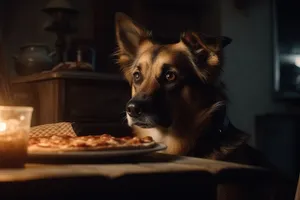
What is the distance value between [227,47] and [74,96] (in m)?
1.64

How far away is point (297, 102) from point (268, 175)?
3.58m

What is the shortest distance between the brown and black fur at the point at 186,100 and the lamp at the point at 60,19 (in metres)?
0.99

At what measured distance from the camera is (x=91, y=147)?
0.99 metres

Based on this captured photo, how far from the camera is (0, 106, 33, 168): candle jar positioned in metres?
0.88

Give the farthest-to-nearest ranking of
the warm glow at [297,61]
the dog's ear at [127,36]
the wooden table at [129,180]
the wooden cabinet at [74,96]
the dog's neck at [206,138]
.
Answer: the warm glow at [297,61] → the wooden cabinet at [74,96] → the dog's ear at [127,36] → the dog's neck at [206,138] → the wooden table at [129,180]

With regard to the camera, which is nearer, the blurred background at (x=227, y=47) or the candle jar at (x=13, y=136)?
the candle jar at (x=13, y=136)

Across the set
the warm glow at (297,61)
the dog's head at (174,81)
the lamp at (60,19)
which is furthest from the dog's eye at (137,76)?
the warm glow at (297,61)

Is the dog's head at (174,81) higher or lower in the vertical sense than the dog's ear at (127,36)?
lower

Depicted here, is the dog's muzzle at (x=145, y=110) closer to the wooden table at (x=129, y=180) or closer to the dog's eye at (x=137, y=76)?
the dog's eye at (x=137, y=76)

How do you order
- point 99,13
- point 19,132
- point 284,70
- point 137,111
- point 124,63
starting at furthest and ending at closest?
1. point 284,70
2. point 99,13
3. point 124,63
4. point 137,111
5. point 19,132

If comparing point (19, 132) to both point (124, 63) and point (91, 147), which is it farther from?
point (124, 63)

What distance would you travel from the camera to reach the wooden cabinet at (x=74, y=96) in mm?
2822

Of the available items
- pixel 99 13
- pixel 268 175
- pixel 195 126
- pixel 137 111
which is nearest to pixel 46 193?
pixel 268 175

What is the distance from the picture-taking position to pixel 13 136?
2.94 ft
